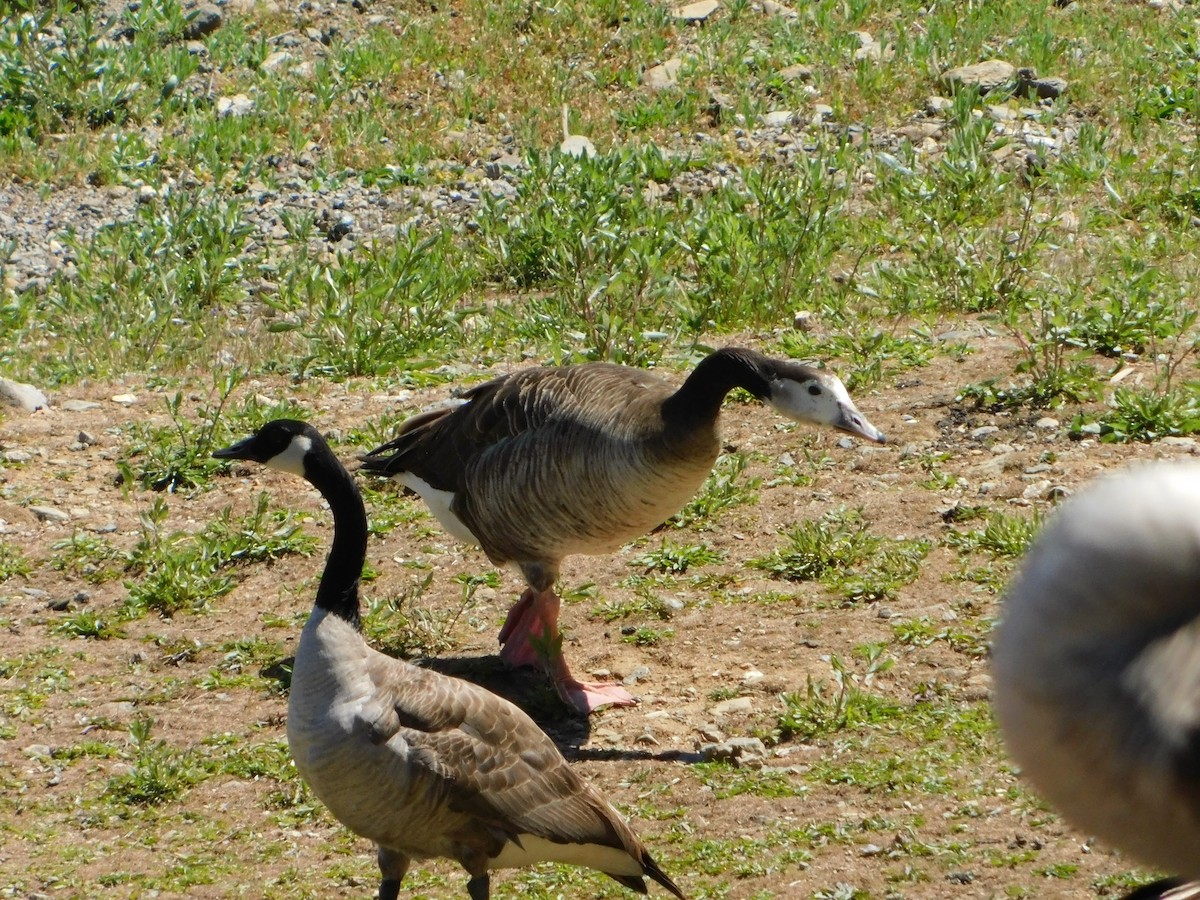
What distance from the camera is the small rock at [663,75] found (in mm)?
13664

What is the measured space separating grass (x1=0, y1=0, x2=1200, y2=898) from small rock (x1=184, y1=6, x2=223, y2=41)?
0.19 meters

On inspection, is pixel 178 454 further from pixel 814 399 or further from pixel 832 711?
pixel 832 711

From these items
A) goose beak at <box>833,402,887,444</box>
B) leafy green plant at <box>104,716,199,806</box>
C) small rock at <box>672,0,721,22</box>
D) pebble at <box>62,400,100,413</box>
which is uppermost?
small rock at <box>672,0,721,22</box>

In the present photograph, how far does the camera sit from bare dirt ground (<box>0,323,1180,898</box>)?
182 inches

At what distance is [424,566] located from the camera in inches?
278

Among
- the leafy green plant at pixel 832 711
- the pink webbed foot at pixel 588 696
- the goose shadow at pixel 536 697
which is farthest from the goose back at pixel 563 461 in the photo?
the leafy green plant at pixel 832 711

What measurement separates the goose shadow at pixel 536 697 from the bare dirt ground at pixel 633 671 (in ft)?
0.04

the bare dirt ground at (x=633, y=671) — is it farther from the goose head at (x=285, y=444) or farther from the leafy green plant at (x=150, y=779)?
the goose head at (x=285, y=444)

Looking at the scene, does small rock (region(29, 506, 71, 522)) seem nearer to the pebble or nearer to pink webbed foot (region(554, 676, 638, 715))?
the pebble

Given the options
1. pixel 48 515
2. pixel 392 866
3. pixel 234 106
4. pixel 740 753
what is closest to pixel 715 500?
pixel 740 753

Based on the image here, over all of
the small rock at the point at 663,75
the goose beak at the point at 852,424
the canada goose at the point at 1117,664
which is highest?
the small rock at the point at 663,75

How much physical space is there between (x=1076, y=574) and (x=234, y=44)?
13.8 meters

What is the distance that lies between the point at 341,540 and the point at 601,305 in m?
4.35

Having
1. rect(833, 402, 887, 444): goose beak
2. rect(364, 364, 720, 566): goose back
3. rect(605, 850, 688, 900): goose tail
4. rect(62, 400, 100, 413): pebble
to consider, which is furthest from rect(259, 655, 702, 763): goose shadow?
rect(62, 400, 100, 413): pebble
